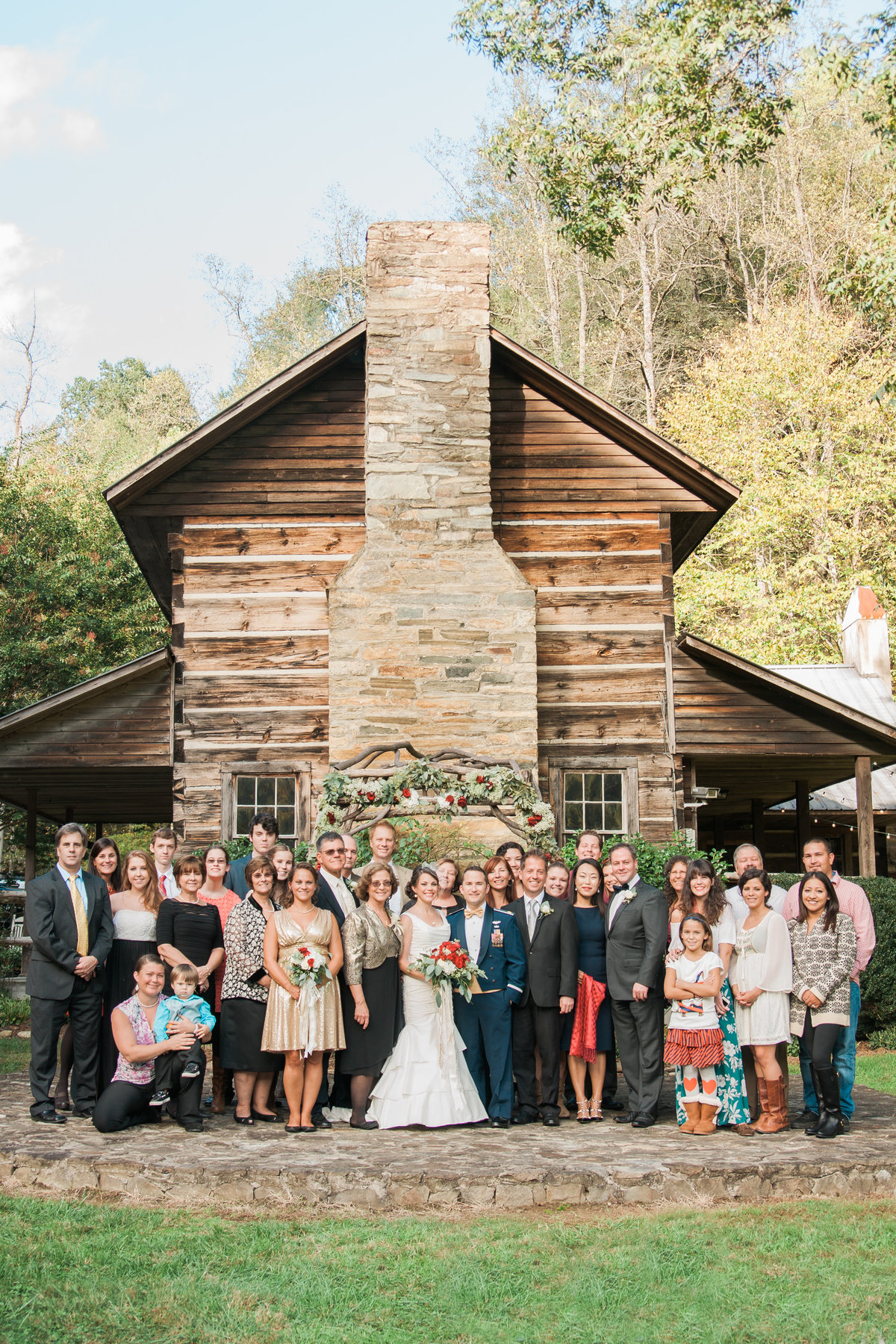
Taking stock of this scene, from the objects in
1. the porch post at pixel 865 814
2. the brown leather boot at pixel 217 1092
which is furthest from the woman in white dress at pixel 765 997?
the porch post at pixel 865 814

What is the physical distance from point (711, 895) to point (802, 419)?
2251cm

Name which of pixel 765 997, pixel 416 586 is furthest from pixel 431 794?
pixel 765 997

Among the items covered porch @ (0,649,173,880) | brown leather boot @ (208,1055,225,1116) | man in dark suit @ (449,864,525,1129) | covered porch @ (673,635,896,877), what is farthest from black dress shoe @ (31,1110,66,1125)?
covered porch @ (673,635,896,877)

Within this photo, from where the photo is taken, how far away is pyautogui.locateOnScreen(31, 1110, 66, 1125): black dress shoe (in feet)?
25.8

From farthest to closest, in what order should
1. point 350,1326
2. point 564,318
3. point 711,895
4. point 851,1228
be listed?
1. point 564,318
2. point 711,895
3. point 851,1228
4. point 350,1326

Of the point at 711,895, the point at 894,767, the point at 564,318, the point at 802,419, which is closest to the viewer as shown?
the point at 711,895

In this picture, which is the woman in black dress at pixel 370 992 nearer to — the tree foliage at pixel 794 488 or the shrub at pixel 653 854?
the shrub at pixel 653 854

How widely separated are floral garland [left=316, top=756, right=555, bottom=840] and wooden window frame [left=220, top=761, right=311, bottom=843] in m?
2.32

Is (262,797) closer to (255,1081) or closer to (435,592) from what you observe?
(435,592)

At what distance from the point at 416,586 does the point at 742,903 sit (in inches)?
220

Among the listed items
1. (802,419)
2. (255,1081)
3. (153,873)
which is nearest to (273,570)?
(153,873)

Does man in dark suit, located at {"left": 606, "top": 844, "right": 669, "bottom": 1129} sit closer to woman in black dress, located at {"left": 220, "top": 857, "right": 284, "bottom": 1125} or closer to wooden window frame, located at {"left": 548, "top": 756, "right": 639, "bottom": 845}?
woman in black dress, located at {"left": 220, "top": 857, "right": 284, "bottom": 1125}

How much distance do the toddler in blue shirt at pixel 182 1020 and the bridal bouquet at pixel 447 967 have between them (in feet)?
4.50

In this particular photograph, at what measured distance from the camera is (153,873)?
27.8 feet
